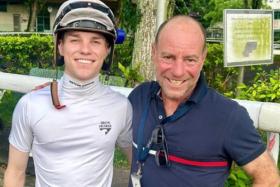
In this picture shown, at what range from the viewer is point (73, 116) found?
2.13 m

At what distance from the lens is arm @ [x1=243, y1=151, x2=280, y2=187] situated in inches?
78.5

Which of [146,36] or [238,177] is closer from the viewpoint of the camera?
[238,177]

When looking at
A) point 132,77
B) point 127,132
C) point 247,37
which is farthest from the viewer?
point 132,77

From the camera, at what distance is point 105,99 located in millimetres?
2246

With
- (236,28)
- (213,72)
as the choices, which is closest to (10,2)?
(213,72)

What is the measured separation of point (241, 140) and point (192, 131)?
220mm

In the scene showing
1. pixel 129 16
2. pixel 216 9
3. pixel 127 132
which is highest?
pixel 216 9

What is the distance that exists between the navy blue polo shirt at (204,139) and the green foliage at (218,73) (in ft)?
21.7

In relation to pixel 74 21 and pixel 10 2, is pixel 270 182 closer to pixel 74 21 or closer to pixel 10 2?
pixel 74 21

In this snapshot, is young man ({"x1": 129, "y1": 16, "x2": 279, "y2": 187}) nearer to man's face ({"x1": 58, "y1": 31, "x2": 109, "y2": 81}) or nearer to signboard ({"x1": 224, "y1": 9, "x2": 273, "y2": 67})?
man's face ({"x1": 58, "y1": 31, "x2": 109, "y2": 81})

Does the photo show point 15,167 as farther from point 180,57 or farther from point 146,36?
point 146,36

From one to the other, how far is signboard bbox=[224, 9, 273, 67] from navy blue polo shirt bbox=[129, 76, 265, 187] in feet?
11.4

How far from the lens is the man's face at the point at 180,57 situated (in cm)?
202

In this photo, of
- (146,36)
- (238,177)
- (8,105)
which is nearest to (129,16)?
(146,36)
